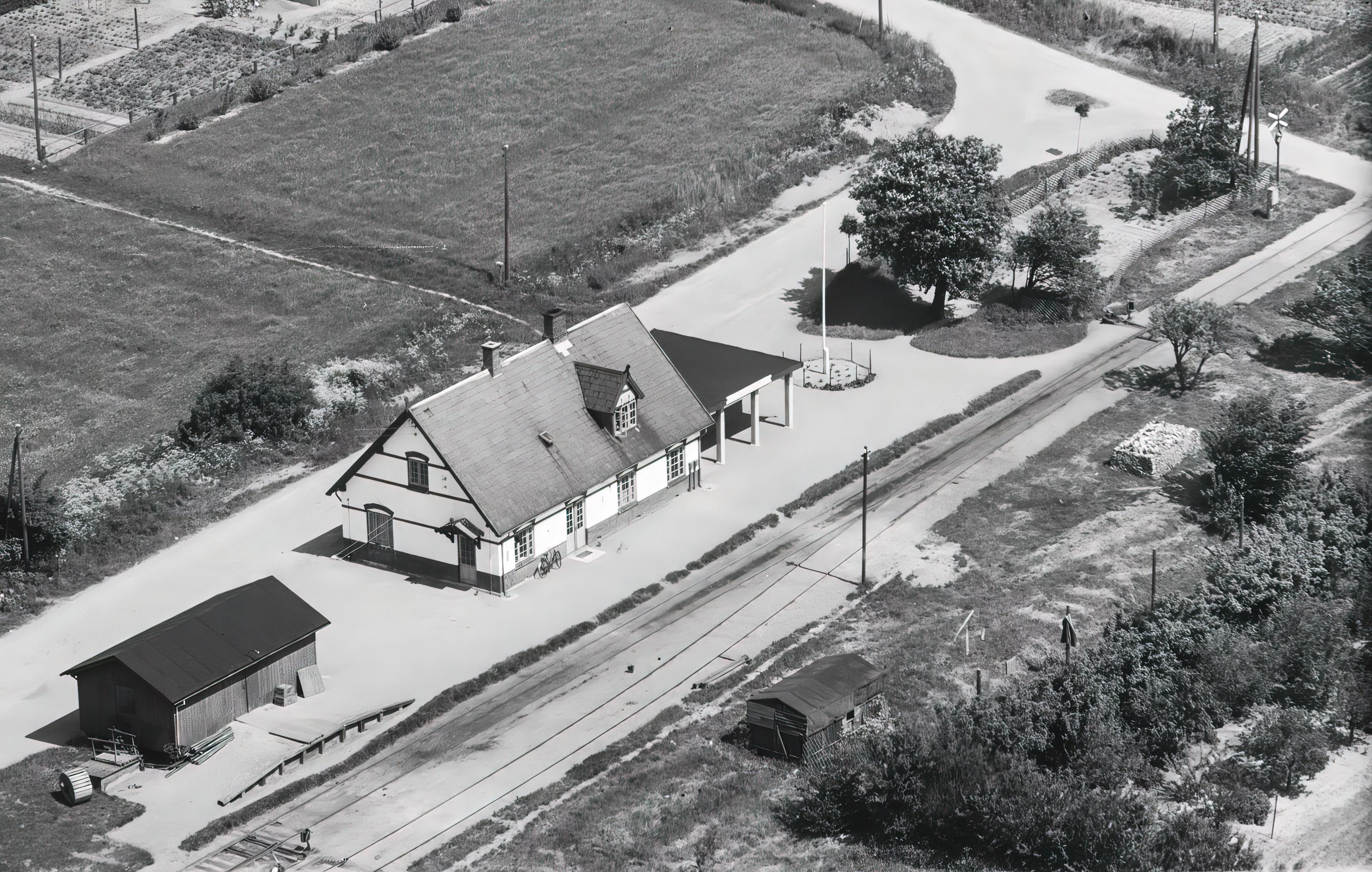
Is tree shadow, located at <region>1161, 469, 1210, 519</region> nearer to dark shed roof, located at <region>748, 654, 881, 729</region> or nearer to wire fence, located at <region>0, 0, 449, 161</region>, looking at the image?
dark shed roof, located at <region>748, 654, 881, 729</region>

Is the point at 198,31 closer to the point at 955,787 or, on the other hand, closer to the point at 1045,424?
the point at 1045,424

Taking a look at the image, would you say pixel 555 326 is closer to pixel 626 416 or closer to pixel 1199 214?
pixel 626 416

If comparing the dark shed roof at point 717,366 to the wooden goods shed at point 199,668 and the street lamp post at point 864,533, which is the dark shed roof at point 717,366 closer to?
the street lamp post at point 864,533

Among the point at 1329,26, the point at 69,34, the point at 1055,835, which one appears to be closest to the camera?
the point at 1055,835

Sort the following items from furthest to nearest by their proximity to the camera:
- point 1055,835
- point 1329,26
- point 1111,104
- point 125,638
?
point 1329,26
point 1111,104
point 125,638
point 1055,835

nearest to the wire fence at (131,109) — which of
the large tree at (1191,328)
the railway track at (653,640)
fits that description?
the railway track at (653,640)

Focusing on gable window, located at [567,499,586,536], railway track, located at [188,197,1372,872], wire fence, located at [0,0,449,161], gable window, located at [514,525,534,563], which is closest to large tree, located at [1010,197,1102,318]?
railway track, located at [188,197,1372,872]

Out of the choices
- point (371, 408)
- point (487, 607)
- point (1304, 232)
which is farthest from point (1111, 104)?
point (487, 607)
